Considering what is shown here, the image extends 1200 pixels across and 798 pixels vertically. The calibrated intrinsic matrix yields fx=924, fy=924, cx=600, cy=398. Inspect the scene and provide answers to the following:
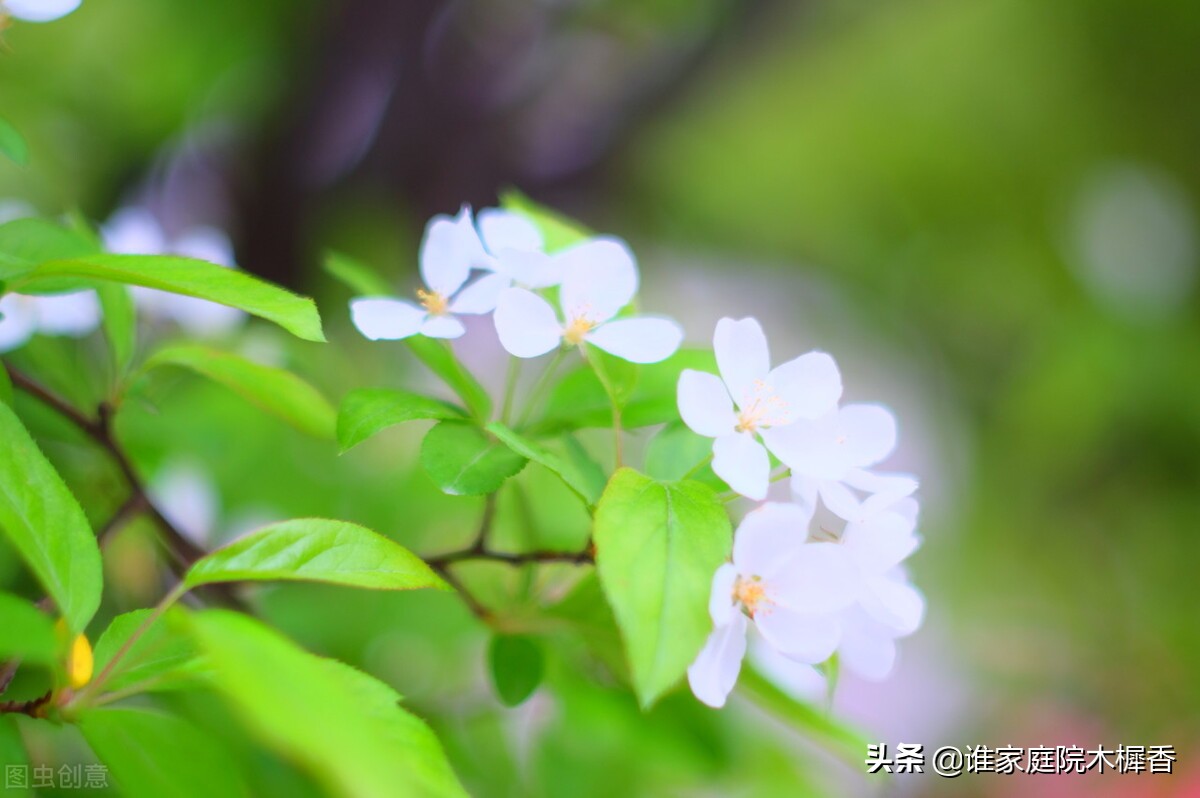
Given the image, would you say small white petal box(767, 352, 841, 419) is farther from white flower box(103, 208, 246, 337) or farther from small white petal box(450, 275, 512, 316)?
white flower box(103, 208, 246, 337)

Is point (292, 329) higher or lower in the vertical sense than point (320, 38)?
lower

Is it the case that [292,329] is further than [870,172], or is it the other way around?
[870,172]

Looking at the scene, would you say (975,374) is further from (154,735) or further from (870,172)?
(154,735)

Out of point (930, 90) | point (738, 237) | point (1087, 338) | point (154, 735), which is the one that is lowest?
point (154, 735)

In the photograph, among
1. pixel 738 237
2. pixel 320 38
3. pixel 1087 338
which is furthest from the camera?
pixel 738 237

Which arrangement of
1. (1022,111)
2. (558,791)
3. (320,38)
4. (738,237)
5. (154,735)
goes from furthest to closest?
(738,237), (1022,111), (320,38), (558,791), (154,735)

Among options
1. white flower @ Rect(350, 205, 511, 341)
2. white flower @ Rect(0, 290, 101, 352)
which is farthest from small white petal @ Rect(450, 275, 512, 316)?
white flower @ Rect(0, 290, 101, 352)

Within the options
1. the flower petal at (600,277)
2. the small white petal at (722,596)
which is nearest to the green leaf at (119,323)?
the flower petal at (600,277)

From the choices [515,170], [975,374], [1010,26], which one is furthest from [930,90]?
[515,170]
